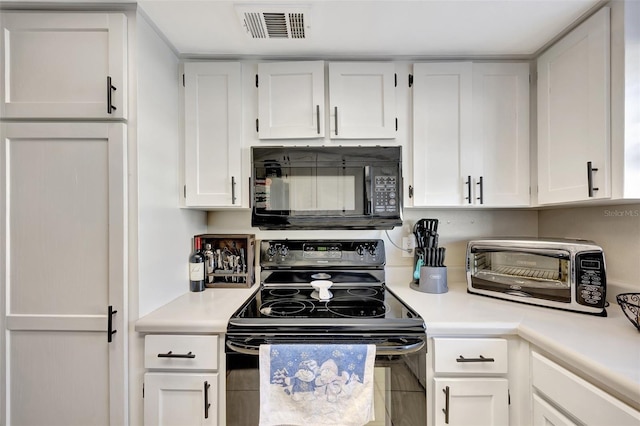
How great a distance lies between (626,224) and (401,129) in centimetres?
119

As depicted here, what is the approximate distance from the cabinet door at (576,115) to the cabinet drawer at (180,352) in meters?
1.80

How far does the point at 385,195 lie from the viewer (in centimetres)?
156

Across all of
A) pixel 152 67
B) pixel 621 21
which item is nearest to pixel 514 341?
pixel 621 21

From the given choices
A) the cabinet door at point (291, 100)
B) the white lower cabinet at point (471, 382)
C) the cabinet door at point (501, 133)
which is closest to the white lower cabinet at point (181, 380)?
the white lower cabinet at point (471, 382)

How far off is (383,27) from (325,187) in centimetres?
85

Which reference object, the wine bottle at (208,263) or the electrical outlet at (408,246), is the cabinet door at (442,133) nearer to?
the electrical outlet at (408,246)

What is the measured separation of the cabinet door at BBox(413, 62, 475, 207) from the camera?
1621mm

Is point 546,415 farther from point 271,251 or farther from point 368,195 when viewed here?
point 271,251

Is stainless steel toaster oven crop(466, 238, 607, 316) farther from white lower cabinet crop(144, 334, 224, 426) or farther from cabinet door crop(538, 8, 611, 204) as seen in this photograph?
white lower cabinet crop(144, 334, 224, 426)

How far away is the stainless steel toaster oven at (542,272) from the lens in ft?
4.11

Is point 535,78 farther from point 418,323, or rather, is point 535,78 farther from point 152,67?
point 152,67

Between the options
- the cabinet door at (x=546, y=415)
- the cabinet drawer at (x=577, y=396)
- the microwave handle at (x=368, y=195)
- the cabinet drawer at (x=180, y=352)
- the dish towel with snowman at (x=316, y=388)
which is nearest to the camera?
the cabinet drawer at (x=577, y=396)

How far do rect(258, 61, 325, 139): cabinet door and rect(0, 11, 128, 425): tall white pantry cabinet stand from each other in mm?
670

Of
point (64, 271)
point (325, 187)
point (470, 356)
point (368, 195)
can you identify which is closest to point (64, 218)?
point (64, 271)
